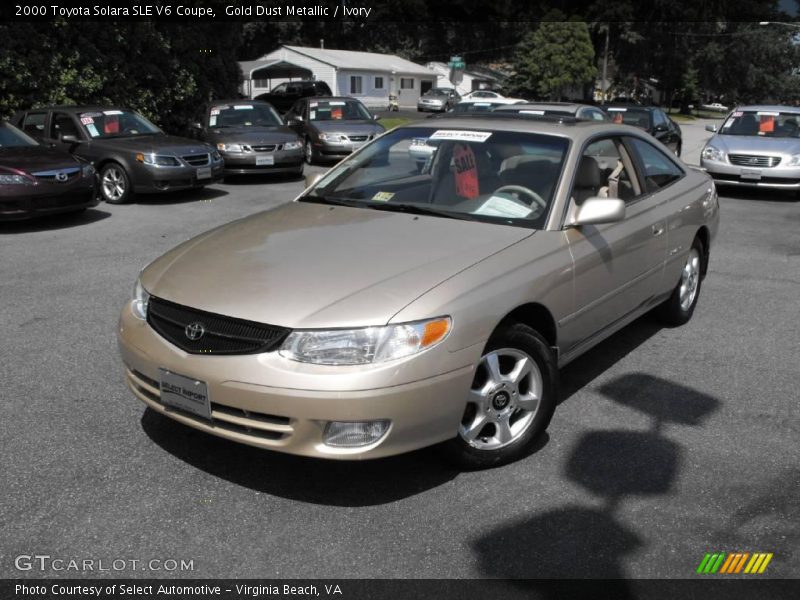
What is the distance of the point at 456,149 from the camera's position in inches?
179

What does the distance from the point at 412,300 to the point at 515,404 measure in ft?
2.72

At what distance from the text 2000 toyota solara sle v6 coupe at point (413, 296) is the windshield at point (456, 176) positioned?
0.04ft

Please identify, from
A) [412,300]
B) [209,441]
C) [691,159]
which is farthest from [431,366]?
[691,159]

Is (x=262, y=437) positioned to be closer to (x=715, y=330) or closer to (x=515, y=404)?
(x=515, y=404)

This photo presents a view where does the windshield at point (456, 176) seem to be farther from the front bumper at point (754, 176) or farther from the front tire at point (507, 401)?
the front bumper at point (754, 176)

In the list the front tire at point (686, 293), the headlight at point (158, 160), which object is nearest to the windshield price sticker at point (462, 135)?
the front tire at point (686, 293)

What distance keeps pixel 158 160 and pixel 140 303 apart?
875 centimetres

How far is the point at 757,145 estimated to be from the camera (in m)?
13.4

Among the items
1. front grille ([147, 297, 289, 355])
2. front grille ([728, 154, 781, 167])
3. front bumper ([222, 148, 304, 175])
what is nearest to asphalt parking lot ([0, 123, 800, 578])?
front grille ([147, 297, 289, 355])

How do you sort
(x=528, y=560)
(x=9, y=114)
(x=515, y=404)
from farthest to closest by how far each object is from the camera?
1. (x=9, y=114)
2. (x=515, y=404)
3. (x=528, y=560)

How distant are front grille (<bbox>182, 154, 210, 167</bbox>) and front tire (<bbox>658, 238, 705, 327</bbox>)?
847 cm

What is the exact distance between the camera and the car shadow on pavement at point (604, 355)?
473cm

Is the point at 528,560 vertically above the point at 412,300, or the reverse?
the point at 412,300

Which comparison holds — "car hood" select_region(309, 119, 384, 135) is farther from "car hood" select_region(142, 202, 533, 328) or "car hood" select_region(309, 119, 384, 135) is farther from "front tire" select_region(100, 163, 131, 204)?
"car hood" select_region(142, 202, 533, 328)
